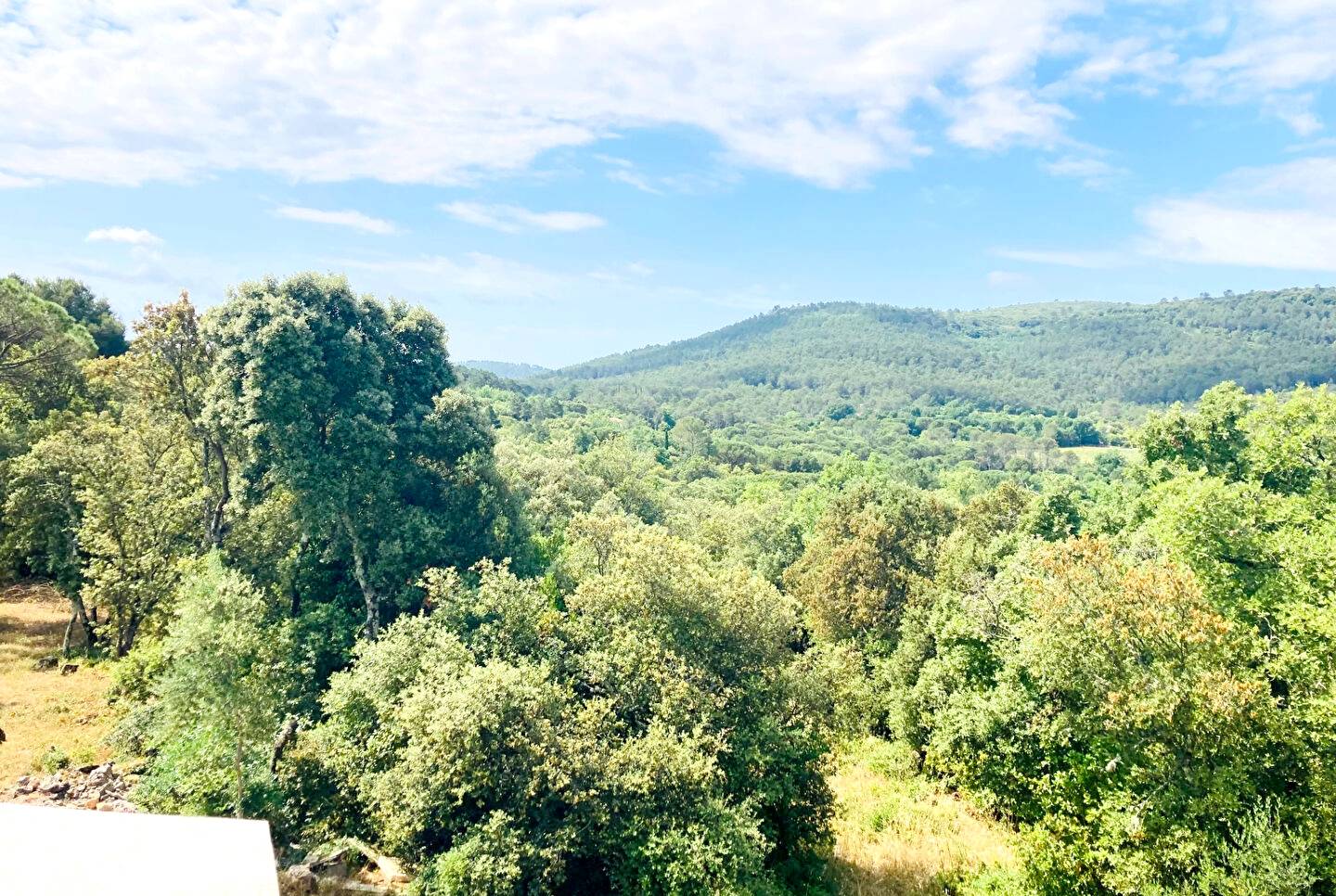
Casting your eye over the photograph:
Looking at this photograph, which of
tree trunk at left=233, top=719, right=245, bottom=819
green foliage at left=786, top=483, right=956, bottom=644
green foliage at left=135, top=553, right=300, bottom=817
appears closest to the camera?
tree trunk at left=233, top=719, right=245, bottom=819

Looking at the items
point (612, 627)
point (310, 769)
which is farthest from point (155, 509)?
point (612, 627)

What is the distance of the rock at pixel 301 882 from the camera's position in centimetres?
1902

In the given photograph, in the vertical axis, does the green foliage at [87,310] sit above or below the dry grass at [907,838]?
above

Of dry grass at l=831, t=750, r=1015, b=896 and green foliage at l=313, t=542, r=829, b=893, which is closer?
green foliage at l=313, t=542, r=829, b=893

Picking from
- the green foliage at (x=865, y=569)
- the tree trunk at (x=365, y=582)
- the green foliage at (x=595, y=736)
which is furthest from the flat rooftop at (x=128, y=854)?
the green foliage at (x=865, y=569)

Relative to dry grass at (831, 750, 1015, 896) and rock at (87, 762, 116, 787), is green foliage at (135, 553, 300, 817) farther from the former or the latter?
dry grass at (831, 750, 1015, 896)

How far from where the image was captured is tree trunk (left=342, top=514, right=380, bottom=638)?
30859mm

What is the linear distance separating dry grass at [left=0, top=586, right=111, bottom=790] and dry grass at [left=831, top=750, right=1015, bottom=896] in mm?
27903

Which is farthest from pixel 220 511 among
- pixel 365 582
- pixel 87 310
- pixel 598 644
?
pixel 87 310

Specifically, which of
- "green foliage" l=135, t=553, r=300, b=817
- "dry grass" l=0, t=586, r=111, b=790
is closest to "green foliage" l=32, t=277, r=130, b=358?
"dry grass" l=0, t=586, r=111, b=790

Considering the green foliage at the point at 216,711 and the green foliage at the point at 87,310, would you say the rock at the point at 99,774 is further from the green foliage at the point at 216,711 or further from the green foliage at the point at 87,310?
the green foliage at the point at 87,310

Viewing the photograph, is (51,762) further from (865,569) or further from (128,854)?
(865,569)

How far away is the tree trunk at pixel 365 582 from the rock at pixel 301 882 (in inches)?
472

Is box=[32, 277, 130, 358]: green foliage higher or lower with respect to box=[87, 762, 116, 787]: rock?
higher
